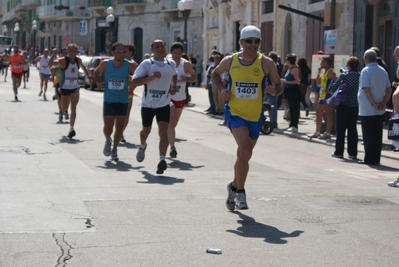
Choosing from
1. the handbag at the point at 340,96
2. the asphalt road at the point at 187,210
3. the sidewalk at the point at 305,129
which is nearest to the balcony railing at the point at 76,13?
the sidewalk at the point at 305,129

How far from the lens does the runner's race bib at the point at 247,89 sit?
869cm

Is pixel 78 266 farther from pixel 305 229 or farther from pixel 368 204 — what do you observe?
pixel 368 204

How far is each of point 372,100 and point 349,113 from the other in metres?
1.37

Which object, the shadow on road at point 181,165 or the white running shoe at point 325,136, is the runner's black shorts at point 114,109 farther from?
the white running shoe at point 325,136

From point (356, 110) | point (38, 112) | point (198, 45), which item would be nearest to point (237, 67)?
point (356, 110)

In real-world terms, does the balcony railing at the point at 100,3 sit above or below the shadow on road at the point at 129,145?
above

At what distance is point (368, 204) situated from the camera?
30.2 ft

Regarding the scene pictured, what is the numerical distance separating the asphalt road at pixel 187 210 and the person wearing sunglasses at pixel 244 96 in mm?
328

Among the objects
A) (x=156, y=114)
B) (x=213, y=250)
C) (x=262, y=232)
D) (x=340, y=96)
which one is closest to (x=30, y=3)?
(x=340, y=96)

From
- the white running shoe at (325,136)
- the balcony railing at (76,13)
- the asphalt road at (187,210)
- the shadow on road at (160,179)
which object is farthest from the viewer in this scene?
the balcony railing at (76,13)

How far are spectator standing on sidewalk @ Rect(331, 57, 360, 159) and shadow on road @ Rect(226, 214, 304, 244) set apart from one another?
22.1 feet

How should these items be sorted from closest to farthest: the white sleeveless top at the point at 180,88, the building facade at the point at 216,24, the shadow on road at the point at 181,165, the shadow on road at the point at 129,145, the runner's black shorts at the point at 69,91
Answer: the shadow on road at the point at 181,165
the white sleeveless top at the point at 180,88
the shadow on road at the point at 129,145
the runner's black shorts at the point at 69,91
the building facade at the point at 216,24

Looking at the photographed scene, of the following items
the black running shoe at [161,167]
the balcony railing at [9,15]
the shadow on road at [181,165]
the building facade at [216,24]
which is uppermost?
the balcony railing at [9,15]

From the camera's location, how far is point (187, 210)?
854 centimetres
